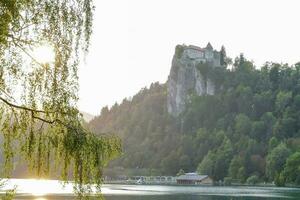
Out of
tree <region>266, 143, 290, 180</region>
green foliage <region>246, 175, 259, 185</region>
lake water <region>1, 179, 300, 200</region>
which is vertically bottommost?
lake water <region>1, 179, 300, 200</region>

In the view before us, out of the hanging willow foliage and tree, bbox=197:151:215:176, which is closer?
the hanging willow foliage

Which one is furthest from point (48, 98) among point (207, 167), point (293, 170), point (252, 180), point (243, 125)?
point (243, 125)

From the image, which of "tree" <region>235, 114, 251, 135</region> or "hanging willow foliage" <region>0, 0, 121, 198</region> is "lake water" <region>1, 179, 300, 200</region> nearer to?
"hanging willow foliage" <region>0, 0, 121, 198</region>

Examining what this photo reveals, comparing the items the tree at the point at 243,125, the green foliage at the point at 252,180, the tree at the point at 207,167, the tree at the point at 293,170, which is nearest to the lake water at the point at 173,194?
the tree at the point at 293,170

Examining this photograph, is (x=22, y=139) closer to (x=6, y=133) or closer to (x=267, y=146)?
(x=6, y=133)

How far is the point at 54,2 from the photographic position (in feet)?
34.8

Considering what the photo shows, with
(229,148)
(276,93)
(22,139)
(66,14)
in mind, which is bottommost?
(22,139)

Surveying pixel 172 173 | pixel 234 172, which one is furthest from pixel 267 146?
pixel 172 173

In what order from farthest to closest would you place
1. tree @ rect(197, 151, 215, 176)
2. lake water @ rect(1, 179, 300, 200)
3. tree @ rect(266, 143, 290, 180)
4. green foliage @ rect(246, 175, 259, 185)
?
tree @ rect(197, 151, 215, 176)
green foliage @ rect(246, 175, 259, 185)
tree @ rect(266, 143, 290, 180)
lake water @ rect(1, 179, 300, 200)

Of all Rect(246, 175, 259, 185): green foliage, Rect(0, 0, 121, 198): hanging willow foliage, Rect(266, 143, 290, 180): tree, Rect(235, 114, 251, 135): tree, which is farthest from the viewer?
Rect(235, 114, 251, 135): tree

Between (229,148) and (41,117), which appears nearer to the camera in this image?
(41,117)

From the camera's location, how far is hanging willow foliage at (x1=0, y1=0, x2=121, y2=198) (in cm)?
1051

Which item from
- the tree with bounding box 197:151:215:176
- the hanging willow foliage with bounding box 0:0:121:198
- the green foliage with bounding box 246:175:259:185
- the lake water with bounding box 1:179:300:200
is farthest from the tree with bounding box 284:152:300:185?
the hanging willow foliage with bounding box 0:0:121:198

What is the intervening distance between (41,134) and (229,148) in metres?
165
